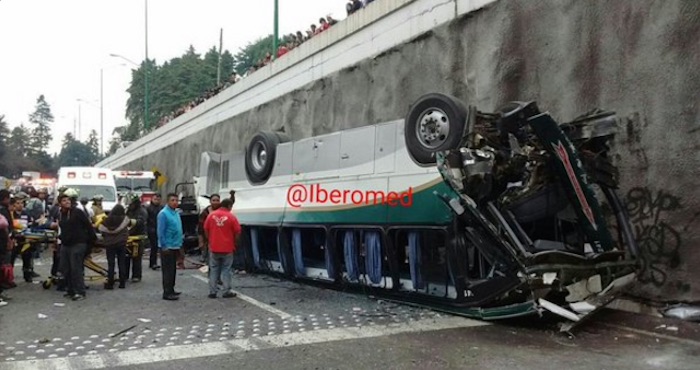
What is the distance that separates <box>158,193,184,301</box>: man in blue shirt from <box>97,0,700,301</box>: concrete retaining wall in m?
5.66

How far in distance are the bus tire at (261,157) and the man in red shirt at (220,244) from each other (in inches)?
97.0

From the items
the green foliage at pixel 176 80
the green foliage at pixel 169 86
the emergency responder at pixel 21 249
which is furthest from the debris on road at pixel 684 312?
the green foliage at pixel 169 86

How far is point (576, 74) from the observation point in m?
8.62

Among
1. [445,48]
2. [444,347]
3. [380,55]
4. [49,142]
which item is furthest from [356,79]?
[49,142]

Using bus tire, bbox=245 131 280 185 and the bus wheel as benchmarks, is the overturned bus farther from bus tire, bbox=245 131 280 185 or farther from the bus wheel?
Result: bus tire, bbox=245 131 280 185

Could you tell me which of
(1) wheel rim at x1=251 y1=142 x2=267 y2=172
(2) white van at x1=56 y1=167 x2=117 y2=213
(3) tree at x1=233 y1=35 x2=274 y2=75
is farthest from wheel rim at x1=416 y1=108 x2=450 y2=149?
(3) tree at x1=233 y1=35 x2=274 y2=75

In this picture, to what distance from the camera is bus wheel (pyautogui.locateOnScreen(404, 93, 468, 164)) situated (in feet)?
24.2

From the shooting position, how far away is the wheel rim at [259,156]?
452 inches

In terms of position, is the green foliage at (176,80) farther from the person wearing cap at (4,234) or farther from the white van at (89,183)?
the person wearing cap at (4,234)

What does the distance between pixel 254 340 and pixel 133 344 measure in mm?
1219

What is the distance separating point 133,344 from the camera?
232 inches

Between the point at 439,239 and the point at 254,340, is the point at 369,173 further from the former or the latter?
the point at 254,340

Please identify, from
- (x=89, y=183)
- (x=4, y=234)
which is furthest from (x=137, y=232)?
(x=89, y=183)

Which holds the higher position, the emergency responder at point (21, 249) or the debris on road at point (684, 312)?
the emergency responder at point (21, 249)
